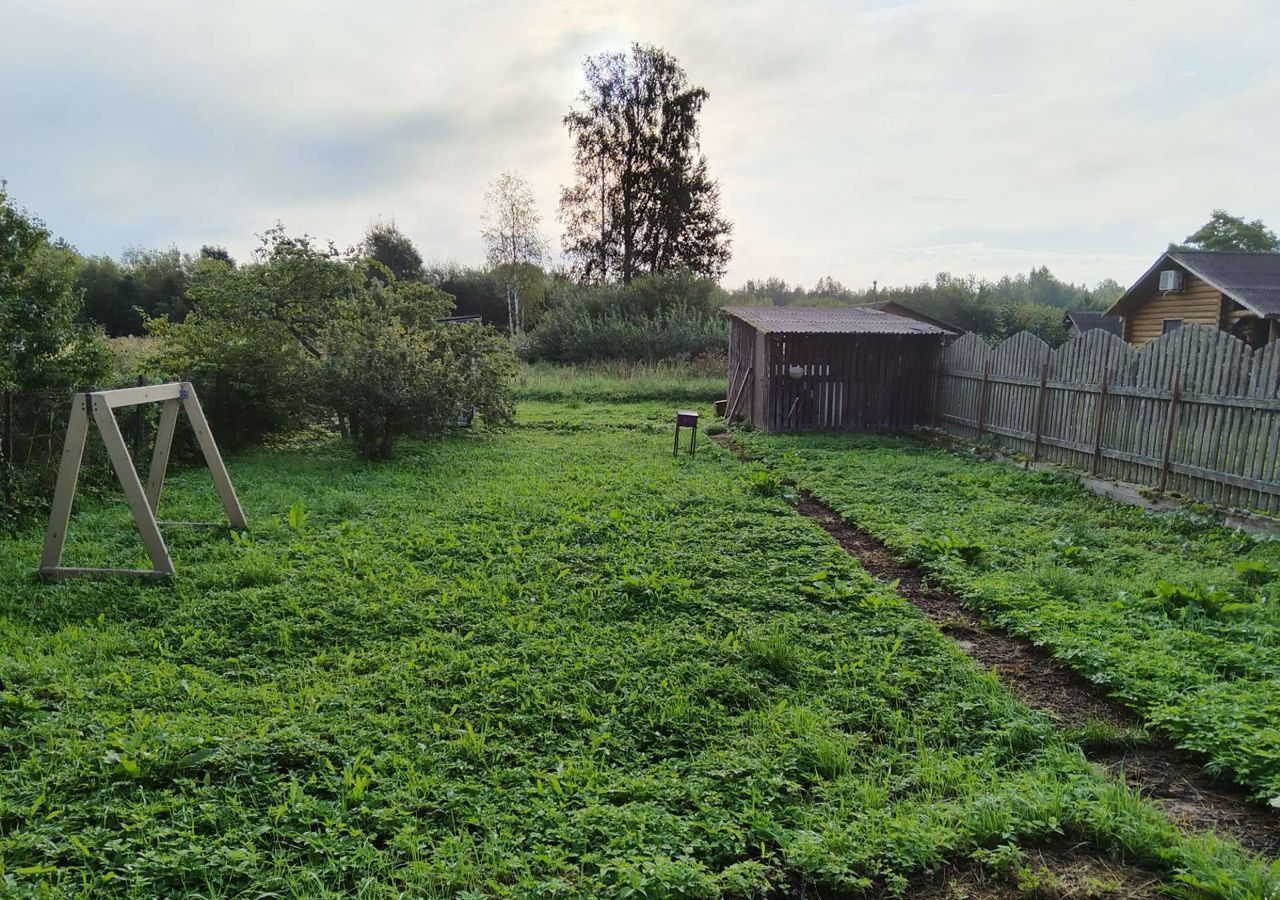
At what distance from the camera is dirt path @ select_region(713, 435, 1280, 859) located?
309cm

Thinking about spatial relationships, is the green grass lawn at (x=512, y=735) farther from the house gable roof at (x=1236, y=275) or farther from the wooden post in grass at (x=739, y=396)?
the house gable roof at (x=1236, y=275)

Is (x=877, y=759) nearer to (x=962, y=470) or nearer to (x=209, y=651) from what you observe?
(x=209, y=651)

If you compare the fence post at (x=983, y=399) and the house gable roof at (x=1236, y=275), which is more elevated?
the house gable roof at (x=1236, y=275)

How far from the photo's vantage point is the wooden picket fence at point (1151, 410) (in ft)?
24.4

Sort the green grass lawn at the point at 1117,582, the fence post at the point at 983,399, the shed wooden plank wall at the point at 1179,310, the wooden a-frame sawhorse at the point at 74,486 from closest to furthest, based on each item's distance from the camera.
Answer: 1. the green grass lawn at the point at 1117,582
2. the wooden a-frame sawhorse at the point at 74,486
3. the fence post at the point at 983,399
4. the shed wooden plank wall at the point at 1179,310

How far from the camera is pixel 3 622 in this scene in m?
4.84

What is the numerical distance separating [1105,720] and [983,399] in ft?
31.4

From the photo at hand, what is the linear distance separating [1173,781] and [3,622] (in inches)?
263

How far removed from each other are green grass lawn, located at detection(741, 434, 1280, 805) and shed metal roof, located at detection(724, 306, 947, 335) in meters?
4.63

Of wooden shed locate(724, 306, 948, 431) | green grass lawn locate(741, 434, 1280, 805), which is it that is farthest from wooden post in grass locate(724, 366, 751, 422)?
green grass lawn locate(741, 434, 1280, 805)

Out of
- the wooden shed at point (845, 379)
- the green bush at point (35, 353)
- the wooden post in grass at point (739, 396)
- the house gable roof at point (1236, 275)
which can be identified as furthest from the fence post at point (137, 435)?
the house gable roof at point (1236, 275)

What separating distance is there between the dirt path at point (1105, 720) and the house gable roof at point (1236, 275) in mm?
17140

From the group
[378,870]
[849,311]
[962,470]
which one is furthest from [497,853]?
[849,311]

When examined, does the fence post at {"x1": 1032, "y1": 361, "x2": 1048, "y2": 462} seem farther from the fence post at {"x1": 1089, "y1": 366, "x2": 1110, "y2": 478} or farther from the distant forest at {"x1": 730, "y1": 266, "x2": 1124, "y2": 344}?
the distant forest at {"x1": 730, "y1": 266, "x2": 1124, "y2": 344}
